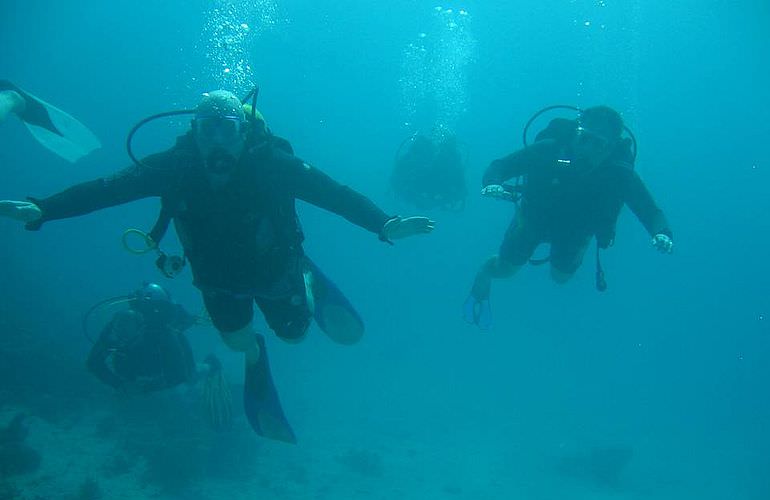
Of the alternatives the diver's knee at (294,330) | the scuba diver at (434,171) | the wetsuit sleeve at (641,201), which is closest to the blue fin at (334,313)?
the diver's knee at (294,330)

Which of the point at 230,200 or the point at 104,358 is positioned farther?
the point at 104,358

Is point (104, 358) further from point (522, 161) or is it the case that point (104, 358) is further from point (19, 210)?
point (522, 161)

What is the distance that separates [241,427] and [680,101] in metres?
95.0

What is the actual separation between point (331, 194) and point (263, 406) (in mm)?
3006

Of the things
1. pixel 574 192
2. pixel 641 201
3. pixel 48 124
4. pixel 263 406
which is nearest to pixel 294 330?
pixel 263 406

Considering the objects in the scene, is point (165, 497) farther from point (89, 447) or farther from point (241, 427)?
point (241, 427)

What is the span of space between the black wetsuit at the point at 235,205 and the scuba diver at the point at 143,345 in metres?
3.79

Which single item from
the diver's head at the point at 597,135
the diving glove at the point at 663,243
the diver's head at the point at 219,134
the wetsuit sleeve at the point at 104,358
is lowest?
the wetsuit sleeve at the point at 104,358

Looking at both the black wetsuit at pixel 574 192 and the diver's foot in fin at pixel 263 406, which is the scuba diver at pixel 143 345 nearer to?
the diver's foot in fin at pixel 263 406

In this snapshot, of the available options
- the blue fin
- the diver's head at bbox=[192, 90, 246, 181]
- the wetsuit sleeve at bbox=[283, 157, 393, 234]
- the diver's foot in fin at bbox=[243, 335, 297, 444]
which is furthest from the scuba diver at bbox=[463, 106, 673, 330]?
the diver's foot in fin at bbox=[243, 335, 297, 444]

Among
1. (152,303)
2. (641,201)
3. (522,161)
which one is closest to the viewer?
(641,201)

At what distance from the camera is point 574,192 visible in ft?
21.8

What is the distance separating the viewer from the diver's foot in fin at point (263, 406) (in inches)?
231

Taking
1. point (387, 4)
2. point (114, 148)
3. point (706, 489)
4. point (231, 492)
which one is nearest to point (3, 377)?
point (231, 492)
